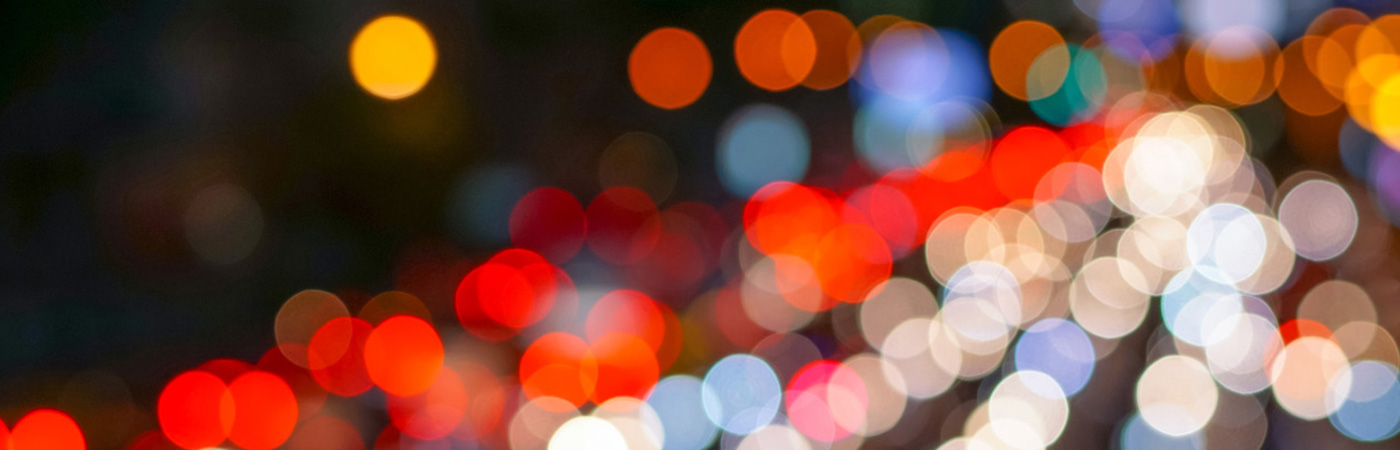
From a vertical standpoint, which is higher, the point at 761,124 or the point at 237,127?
the point at 237,127

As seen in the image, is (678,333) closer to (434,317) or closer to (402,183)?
(434,317)

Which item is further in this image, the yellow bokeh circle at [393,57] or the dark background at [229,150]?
the yellow bokeh circle at [393,57]

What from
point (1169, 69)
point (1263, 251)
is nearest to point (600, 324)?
point (1263, 251)

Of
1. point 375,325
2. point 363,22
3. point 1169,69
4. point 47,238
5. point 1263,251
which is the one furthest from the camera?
point 1169,69

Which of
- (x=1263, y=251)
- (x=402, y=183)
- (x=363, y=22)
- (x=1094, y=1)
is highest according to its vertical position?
(x=363, y=22)

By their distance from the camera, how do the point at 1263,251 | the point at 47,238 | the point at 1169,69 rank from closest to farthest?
the point at 47,238, the point at 1263,251, the point at 1169,69

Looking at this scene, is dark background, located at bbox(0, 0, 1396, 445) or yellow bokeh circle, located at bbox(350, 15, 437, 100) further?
yellow bokeh circle, located at bbox(350, 15, 437, 100)

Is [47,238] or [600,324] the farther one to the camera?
[600,324]

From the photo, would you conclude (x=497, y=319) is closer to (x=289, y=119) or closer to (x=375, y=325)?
(x=375, y=325)

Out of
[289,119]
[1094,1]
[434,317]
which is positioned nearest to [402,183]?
[289,119]
